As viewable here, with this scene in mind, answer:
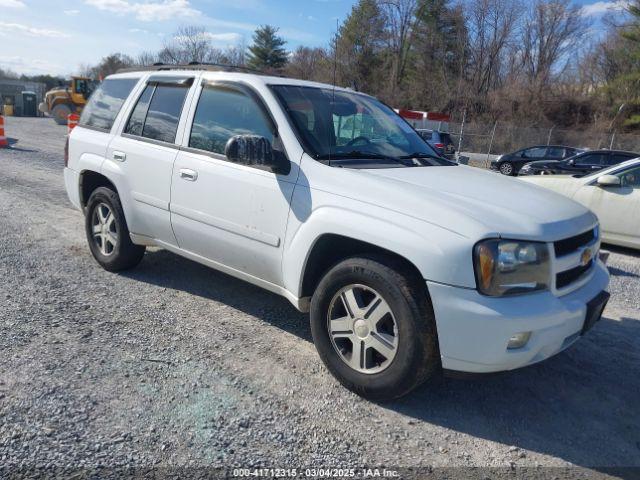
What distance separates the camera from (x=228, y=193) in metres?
3.88

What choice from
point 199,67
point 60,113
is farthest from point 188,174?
point 60,113

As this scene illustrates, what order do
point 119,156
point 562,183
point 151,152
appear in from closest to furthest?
1. point 151,152
2. point 119,156
3. point 562,183

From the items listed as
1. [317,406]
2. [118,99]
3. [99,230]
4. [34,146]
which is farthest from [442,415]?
[34,146]

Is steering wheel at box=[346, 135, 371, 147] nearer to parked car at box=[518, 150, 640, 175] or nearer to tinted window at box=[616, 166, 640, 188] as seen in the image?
tinted window at box=[616, 166, 640, 188]

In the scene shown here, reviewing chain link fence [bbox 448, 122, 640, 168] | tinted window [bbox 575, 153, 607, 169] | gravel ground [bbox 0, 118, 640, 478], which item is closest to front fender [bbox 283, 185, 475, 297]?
gravel ground [bbox 0, 118, 640, 478]

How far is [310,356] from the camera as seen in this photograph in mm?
3783

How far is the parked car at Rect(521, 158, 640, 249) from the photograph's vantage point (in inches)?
295

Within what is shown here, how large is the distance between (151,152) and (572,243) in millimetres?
3261

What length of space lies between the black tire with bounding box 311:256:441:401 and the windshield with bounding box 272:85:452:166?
881 mm

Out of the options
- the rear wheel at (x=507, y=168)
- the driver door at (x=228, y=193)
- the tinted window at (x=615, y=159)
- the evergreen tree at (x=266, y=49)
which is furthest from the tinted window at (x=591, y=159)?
the evergreen tree at (x=266, y=49)

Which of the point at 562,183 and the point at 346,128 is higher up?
the point at 346,128

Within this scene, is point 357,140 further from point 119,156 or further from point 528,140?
point 528,140

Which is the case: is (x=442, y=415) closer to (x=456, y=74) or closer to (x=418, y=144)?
(x=418, y=144)

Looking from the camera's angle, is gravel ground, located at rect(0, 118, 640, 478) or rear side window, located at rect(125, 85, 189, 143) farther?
rear side window, located at rect(125, 85, 189, 143)
